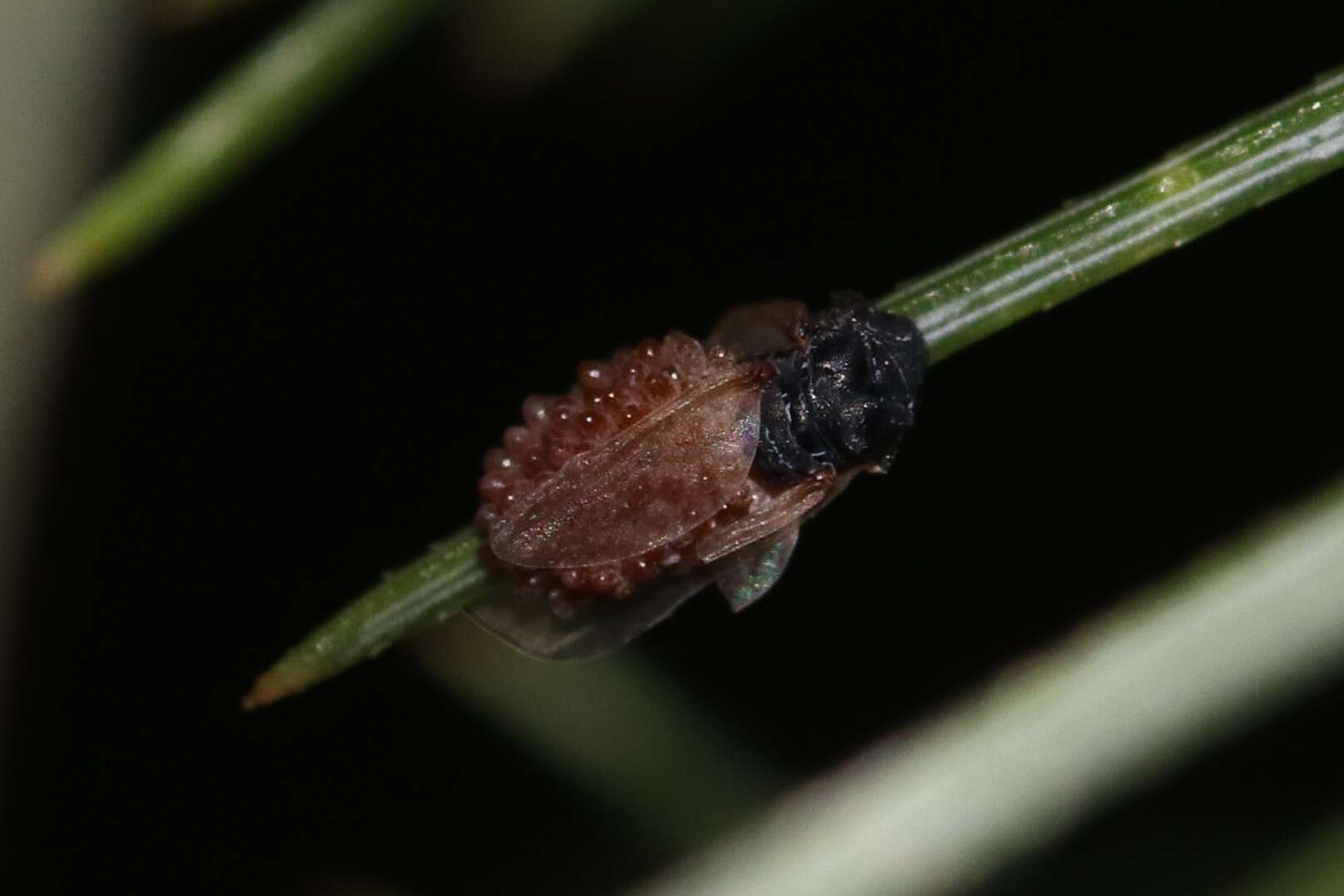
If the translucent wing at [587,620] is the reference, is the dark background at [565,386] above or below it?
above

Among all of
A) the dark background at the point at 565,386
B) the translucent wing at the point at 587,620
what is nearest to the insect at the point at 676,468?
the translucent wing at the point at 587,620

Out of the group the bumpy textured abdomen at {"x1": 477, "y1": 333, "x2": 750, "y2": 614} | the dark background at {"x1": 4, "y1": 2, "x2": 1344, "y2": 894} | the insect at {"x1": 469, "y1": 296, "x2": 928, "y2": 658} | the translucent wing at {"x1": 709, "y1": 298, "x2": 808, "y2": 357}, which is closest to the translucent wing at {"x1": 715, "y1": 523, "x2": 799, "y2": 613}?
the insect at {"x1": 469, "y1": 296, "x2": 928, "y2": 658}

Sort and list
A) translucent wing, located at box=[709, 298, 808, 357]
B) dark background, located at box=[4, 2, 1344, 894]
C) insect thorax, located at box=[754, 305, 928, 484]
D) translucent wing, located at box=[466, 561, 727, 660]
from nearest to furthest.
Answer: insect thorax, located at box=[754, 305, 928, 484]
translucent wing, located at box=[466, 561, 727, 660]
translucent wing, located at box=[709, 298, 808, 357]
dark background, located at box=[4, 2, 1344, 894]

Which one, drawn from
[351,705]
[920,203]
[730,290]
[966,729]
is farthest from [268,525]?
[966,729]

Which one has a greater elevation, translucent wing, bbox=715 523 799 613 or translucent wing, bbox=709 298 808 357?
translucent wing, bbox=709 298 808 357

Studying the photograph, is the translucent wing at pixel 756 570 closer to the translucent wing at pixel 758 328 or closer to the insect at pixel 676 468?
the insect at pixel 676 468

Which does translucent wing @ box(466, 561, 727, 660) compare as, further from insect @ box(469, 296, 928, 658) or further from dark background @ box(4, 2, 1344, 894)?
dark background @ box(4, 2, 1344, 894)

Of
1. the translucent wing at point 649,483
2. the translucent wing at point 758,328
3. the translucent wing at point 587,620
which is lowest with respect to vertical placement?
the translucent wing at point 587,620

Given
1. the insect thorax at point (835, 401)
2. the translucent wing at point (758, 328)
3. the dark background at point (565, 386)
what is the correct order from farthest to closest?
the dark background at point (565, 386), the translucent wing at point (758, 328), the insect thorax at point (835, 401)
